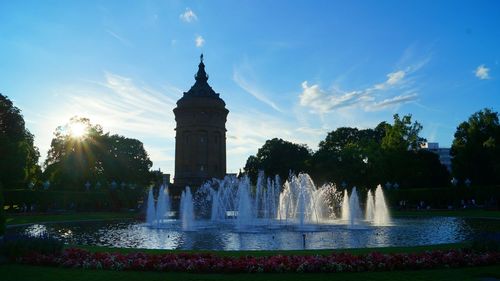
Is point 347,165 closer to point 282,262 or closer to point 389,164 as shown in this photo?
point 389,164

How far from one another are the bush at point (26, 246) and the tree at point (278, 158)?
54.7 meters

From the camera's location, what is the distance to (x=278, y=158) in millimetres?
70688

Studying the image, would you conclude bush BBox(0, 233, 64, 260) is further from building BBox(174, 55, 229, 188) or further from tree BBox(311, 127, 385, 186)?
tree BBox(311, 127, 385, 186)

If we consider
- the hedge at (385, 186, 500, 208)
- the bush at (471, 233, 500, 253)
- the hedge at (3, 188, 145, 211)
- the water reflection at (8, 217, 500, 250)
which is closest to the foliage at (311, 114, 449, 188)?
the hedge at (385, 186, 500, 208)

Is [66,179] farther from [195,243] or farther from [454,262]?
[454,262]

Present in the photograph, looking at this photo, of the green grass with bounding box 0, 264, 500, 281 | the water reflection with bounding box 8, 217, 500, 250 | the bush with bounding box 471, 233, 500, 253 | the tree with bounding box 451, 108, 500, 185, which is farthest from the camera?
the tree with bounding box 451, 108, 500, 185

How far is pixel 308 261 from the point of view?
10.6 meters

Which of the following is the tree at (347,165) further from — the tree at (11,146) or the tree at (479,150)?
the tree at (11,146)

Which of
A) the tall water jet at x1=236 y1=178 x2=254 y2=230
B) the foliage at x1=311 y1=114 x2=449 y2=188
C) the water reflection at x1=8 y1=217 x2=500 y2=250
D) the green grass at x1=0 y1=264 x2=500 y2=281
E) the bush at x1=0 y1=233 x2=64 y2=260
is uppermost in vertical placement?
the foliage at x1=311 y1=114 x2=449 y2=188

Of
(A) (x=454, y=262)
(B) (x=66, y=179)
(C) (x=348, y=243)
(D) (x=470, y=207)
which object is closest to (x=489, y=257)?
(A) (x=454, y=262)

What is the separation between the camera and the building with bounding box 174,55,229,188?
5809 cm

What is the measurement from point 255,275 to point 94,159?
174 ft

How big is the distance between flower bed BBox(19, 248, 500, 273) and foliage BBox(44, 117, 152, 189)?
43.3 meters

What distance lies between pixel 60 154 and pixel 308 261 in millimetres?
54773
